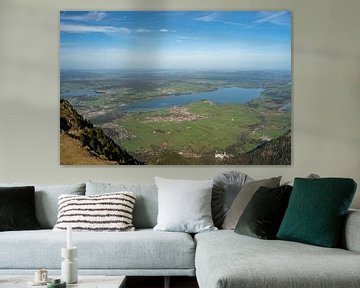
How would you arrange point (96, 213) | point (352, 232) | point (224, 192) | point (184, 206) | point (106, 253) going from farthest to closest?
point (224, 192), point (184, 206), point (96, 213), point (106, 253), point (352, 232)

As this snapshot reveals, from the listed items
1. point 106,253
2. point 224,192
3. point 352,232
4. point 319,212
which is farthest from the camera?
point 224,192

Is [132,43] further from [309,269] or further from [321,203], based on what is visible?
[309,269]

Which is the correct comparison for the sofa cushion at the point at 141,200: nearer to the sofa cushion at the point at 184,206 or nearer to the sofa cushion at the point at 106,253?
the sofa cushion at the point at 184,206

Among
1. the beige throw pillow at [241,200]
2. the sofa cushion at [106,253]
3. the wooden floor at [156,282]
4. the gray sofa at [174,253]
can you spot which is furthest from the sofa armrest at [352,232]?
the wooden floor at [156,282]

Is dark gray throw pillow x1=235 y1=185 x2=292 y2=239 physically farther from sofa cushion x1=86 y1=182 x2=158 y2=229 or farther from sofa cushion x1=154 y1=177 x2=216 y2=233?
sofa cushion x1=86 y1=182 x2=158 y2=229

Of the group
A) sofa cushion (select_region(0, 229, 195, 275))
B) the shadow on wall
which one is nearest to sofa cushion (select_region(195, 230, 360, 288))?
sofa cushion (select_region(0, 229, 195, 275))

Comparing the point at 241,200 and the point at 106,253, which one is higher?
the point at 241,200

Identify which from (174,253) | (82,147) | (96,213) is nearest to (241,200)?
(174,253)

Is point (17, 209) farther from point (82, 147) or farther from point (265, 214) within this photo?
point (265, 214)
